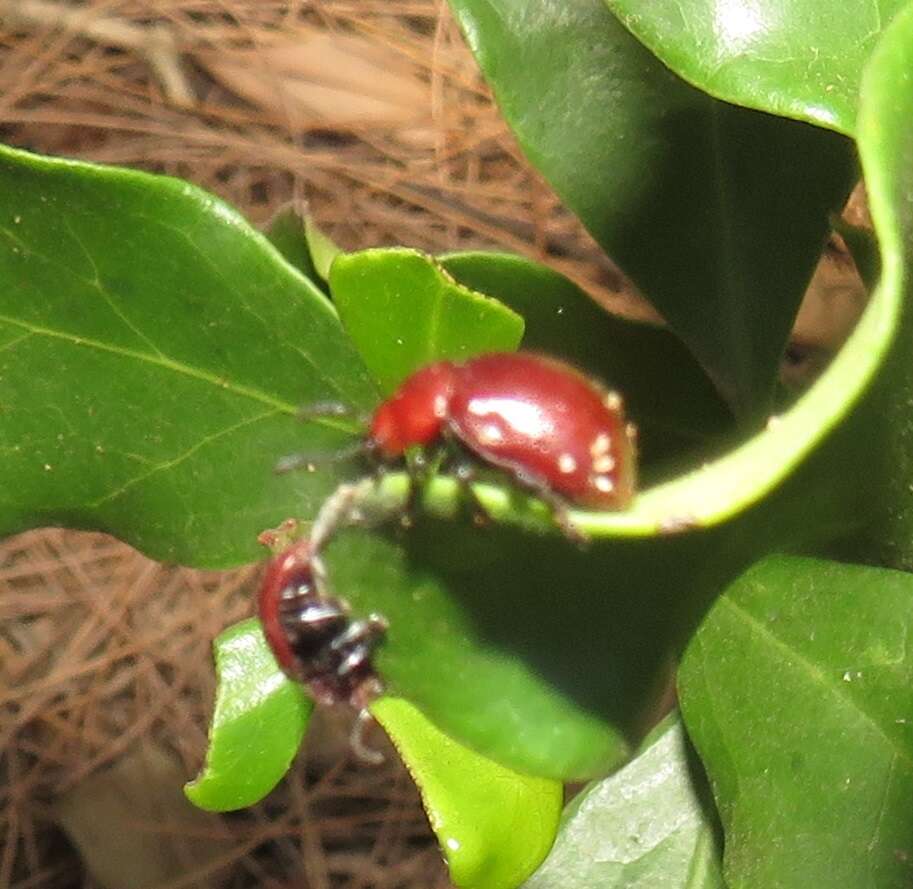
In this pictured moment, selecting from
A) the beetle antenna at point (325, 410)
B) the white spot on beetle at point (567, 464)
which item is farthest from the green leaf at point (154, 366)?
the white spot on beetle at point (567, 464)

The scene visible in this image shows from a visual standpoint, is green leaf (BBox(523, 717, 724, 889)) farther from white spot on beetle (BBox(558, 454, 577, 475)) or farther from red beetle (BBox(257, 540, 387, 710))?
white spot on beetle (BBox(558, 454, 577, 475))

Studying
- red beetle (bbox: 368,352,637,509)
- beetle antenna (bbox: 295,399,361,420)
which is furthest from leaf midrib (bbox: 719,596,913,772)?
beetle antenna (bbox: 295,399,361,420)

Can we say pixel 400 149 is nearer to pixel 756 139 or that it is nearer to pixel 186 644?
pixel 186 644

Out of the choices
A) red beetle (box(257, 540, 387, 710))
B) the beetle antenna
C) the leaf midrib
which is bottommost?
red beetle (box(257, 540, 387, 710))

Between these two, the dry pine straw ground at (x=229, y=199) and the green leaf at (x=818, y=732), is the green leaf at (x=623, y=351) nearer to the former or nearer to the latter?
the green leaf at (x=818, y=732)

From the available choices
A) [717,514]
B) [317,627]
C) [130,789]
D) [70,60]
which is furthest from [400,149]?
[717,514]

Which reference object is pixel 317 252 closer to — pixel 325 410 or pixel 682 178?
pixel 325 410
